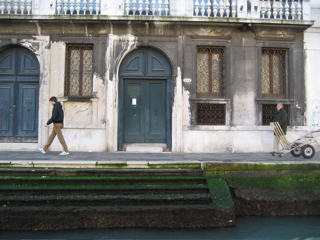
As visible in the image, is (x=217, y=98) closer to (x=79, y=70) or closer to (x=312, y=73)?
(x=312, y=73)

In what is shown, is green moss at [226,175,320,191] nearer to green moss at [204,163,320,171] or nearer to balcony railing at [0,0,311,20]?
green moss at [204,163,320,171]

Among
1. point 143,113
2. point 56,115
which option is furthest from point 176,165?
point 56,115

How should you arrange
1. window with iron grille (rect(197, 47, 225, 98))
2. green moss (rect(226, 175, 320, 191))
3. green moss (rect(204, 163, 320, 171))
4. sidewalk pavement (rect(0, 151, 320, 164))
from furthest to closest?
window with iron grille (rect(197, 47, 225, 98)) < sidewalk pavement (rect(0, 151, 320, 164)) < green moss (rect(204, 163, 320, 171)) < green moss (rect(226, 175, 320, 191))

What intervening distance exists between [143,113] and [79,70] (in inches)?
97.9

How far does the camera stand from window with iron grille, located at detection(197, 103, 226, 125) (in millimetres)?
9320

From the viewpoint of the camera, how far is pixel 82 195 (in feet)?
17.3

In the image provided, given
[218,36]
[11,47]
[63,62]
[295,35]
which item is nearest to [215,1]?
[218,36]

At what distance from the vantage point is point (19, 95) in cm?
938

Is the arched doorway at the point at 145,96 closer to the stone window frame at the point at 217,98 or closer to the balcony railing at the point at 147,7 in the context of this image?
the stone window frame at the point at 217,98

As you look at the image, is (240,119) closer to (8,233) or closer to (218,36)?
(218,36)

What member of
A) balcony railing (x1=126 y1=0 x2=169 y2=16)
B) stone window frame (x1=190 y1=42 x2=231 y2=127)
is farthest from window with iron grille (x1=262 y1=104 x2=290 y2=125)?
balcony railing (x1=126 y1=0 x2=169 y2=16)

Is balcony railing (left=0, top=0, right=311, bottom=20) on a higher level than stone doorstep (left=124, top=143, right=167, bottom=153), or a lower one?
higher

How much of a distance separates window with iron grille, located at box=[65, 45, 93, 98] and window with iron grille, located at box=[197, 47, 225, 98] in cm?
355

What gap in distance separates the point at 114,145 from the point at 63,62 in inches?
121
